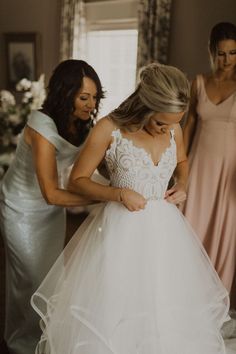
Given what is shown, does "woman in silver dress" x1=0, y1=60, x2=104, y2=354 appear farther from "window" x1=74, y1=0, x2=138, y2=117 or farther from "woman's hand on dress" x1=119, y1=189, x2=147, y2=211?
"window" x1=74, y1=0, x2=138, y2=117

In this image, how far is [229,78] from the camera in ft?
7.55

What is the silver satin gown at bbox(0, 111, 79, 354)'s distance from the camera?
1832 mm

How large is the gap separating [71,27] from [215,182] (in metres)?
3.37

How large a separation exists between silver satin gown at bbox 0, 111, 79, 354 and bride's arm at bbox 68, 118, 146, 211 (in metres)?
0.28

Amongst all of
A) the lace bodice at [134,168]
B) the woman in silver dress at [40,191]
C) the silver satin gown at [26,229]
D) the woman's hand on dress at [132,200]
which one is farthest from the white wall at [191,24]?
the woman's hand on dress at [132,200]

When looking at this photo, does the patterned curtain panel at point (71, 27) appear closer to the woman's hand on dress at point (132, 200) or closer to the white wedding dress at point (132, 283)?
the white wedding dress at point (132, 283)

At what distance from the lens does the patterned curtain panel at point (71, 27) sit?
4.84 metres

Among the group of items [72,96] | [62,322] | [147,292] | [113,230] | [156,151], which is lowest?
[62,322]

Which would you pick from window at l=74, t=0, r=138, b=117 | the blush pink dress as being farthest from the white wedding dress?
window at l=74, t=0, r=138, b=117

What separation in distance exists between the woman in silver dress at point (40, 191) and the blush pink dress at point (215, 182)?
0.81 metres

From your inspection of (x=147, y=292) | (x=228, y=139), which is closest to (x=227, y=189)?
(x=228, y=139)

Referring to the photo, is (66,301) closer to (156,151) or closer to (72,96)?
(156,151)

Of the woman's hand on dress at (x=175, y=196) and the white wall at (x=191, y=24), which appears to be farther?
the white wall at (x=191, y=24)

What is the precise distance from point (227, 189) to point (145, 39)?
226cm
